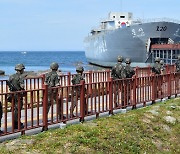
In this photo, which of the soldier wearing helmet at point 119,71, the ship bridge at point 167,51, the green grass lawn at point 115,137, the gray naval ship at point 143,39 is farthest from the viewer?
the gray naval ship at point 143,39

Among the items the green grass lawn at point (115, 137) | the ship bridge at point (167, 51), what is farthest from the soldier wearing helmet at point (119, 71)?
the ship bridge at point (167, 51)

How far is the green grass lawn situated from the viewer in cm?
820

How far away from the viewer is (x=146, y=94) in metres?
13.6

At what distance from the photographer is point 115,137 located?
931cm

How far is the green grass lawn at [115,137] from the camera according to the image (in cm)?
820

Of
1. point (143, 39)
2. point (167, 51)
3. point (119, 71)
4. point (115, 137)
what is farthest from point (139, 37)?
point (115, 137)

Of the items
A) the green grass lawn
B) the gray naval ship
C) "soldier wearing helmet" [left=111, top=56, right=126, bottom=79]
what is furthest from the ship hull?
the green grass lawn

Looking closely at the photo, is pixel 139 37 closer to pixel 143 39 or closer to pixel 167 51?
pixel 143 39

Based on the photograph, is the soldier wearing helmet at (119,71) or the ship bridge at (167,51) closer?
the soldier wearing helmet at (119,71)

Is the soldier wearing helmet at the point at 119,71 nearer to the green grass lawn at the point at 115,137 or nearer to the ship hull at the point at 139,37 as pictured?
the green grass lawn at the point at 115,137

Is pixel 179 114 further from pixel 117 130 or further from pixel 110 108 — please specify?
pixel 117 130

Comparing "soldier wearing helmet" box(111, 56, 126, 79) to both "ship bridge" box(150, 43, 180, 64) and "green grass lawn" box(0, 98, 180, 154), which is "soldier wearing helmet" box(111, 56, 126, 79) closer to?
"green grass lawn" box(0, 98, 180, 154)

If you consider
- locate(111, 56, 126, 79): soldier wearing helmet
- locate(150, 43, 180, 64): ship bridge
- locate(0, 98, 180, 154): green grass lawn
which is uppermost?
locate(150, 43, 180, 64): ship bridge

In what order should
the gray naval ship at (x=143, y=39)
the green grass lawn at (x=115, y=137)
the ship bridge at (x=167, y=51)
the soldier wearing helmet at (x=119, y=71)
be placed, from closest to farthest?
1. the green grass lawn at (x=115, y=137)
2. the soldier wearing helmet at (x=119, y=71)
3. the ship bridge at (x=167, y=51)
4. the gray naval ship at (x=143, y=39)
